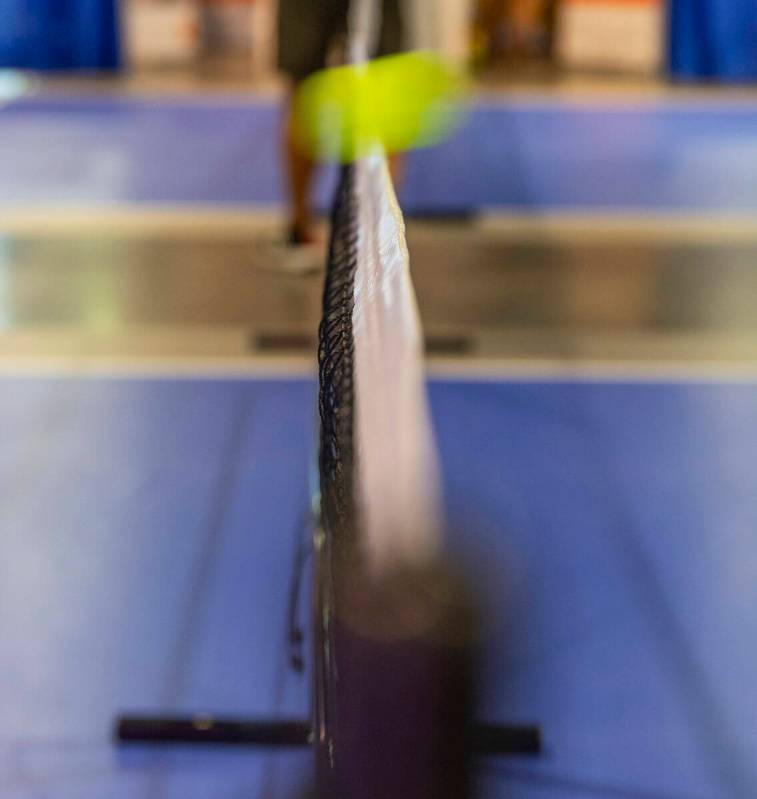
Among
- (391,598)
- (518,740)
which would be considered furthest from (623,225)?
(391,598)

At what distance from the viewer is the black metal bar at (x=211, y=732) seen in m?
1.61

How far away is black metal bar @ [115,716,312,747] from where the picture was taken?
1.61 metres

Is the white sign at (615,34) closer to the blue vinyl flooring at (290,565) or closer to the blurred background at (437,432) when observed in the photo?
the blurred background at (437,432)

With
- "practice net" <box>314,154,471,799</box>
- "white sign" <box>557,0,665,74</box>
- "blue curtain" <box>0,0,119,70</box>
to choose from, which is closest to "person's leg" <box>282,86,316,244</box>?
"practice net" <box>314,154,471,799</box>

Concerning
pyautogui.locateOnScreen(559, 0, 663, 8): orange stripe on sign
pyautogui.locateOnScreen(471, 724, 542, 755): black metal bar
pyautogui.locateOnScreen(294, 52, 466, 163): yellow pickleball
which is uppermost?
pyautogui.locateOnScreen(559, 0, 663, 8): orange stripe on sign

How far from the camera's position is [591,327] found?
324cm

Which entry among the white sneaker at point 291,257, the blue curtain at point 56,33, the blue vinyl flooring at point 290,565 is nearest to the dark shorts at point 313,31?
the white sneaker at point 291,257

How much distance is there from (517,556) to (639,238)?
2236 mm

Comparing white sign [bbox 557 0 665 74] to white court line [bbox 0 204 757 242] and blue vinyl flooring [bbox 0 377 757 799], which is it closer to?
white court line [bbox 0 204 757 242]

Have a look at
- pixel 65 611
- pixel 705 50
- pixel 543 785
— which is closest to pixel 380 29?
pixel 65 611

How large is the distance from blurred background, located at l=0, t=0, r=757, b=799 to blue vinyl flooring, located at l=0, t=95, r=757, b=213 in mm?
23

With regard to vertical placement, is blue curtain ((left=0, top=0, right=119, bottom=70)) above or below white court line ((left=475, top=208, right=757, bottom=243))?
above

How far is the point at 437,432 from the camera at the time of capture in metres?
2.58

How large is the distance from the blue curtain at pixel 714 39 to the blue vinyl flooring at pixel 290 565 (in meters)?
4.65
